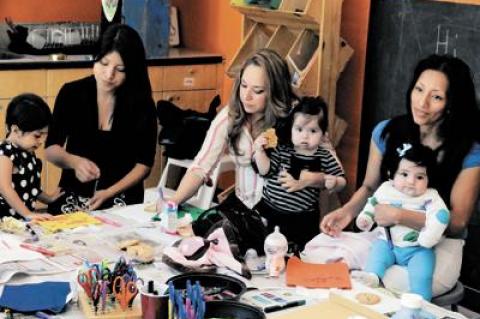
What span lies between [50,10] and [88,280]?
3674 millimetres

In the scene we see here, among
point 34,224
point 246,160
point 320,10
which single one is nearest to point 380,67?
point 320,10

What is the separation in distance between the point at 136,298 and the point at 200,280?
173mm

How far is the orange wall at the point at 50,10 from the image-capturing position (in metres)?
5.25

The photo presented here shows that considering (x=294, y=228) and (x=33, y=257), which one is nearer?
(x=33, y=257)

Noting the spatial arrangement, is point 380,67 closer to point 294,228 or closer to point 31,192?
point 294,228

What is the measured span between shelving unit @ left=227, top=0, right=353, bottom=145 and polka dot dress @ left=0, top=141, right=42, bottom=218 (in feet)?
4.38

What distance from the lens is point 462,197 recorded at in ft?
9.14

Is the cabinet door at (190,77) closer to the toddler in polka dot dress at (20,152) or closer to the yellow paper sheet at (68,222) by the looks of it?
the toddler in polka dot dress at (20,152)

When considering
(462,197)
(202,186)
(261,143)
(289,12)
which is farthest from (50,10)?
(462,197)

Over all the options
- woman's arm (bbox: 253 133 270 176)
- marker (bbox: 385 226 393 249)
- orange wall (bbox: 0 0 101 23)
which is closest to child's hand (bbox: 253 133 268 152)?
woman's arm (bbox: 253 133 270 176)

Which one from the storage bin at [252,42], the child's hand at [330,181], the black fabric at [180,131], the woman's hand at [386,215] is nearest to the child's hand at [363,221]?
the woman's hand at [386,215]

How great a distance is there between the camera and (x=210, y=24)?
5.48 m

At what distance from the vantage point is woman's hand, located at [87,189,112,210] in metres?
3.40

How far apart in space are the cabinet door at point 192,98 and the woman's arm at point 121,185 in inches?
65.0
